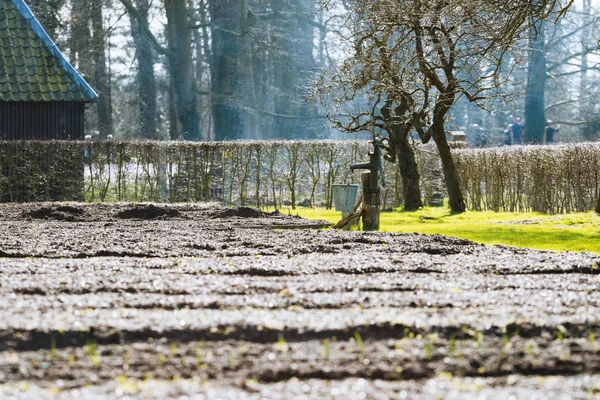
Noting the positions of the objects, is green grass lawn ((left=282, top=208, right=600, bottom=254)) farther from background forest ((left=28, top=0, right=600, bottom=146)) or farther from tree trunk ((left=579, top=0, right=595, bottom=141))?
tree trunk ((left=579, top=0, right=595, bottom=141))

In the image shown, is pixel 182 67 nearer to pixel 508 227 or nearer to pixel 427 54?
pixel 427 54

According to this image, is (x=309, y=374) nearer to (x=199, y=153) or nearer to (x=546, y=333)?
(x=546, y=333)

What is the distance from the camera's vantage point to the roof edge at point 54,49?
70.8 feet

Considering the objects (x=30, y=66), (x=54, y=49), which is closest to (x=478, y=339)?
(x=30, y=66)

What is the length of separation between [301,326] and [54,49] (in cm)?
1925

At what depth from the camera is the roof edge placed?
70.8 feet

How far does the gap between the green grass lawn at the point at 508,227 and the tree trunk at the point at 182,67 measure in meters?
13.6

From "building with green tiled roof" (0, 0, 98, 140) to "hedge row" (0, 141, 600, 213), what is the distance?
193 centimetres

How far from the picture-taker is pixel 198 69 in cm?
4294

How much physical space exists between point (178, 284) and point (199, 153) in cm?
1403

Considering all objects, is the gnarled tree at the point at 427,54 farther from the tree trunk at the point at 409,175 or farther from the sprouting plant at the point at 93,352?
the sprouting plant at the point at 93,352

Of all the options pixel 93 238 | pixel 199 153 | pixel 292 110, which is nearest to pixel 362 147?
pixel 199 153

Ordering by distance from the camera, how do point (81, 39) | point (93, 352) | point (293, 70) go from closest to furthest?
point (93, 352) < point (81, 39) < point (293, 70)

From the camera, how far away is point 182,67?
31094 mm
